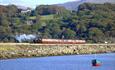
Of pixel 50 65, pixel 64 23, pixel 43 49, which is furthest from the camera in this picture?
pixel 64 23

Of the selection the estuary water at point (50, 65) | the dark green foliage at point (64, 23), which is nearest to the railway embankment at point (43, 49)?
the estuary water at point (50, 65)

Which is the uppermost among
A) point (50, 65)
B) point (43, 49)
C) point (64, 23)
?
point (50, 65)

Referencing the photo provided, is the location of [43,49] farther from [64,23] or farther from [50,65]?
[64,23]

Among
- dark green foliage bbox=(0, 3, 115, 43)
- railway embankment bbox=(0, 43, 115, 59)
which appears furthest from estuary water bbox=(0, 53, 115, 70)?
dark green foliage bbox=(0, 3, 115, 43)

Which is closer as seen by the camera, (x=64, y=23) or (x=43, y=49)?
(x=43, y=49)

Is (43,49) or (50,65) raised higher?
(50,65)

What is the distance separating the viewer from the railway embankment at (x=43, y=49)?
64113 millimetres

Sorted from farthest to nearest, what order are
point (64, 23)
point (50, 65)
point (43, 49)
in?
point (64, 23) < point (43, 49) < point (50, 65)

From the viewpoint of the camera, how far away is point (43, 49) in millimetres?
69188

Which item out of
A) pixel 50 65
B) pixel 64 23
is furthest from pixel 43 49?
pixel 64 23

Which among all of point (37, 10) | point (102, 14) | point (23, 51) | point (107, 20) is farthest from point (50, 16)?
point (23, 51)

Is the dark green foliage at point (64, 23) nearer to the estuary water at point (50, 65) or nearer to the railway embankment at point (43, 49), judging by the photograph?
the railway embankment at point (43, 49)

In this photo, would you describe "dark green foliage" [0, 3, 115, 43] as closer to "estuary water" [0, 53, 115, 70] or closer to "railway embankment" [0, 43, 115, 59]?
"railway embankment" [0, 43, 115, 59]

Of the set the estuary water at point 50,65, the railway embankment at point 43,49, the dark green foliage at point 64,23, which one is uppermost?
the estuary water at point 50,65
